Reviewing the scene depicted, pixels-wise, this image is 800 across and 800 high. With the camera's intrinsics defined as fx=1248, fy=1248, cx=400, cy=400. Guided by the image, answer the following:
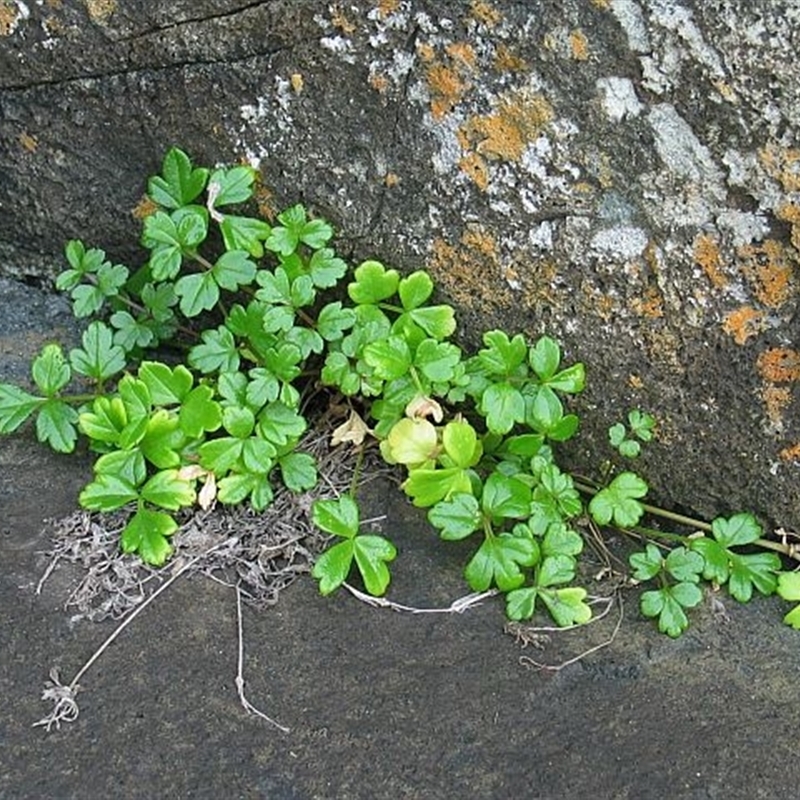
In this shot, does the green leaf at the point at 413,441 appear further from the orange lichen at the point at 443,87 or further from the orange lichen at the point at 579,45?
the orange lichen at the point at 579,45

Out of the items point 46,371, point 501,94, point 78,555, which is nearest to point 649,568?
point 501,94

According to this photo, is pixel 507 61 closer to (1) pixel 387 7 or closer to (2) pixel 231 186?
(1) pixel 387 7

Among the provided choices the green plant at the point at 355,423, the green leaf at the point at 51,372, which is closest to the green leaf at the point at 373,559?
the green plant at the point at 355,423

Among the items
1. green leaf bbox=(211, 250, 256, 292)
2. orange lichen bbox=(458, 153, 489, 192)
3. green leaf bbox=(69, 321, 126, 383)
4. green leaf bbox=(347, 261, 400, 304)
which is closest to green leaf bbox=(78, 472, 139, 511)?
green leaf bbox=(69, 321, 126, 383)

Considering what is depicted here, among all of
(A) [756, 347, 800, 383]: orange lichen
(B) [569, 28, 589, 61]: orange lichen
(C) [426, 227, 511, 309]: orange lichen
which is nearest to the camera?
(B) [569, 28, 589, 61]: orange lichen

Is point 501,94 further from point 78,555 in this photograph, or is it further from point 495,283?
point 78,555

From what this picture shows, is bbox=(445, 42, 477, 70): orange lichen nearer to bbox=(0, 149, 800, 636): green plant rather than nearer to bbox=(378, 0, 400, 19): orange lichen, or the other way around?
bbox=(378, 0, 400, 19): orange lichen
